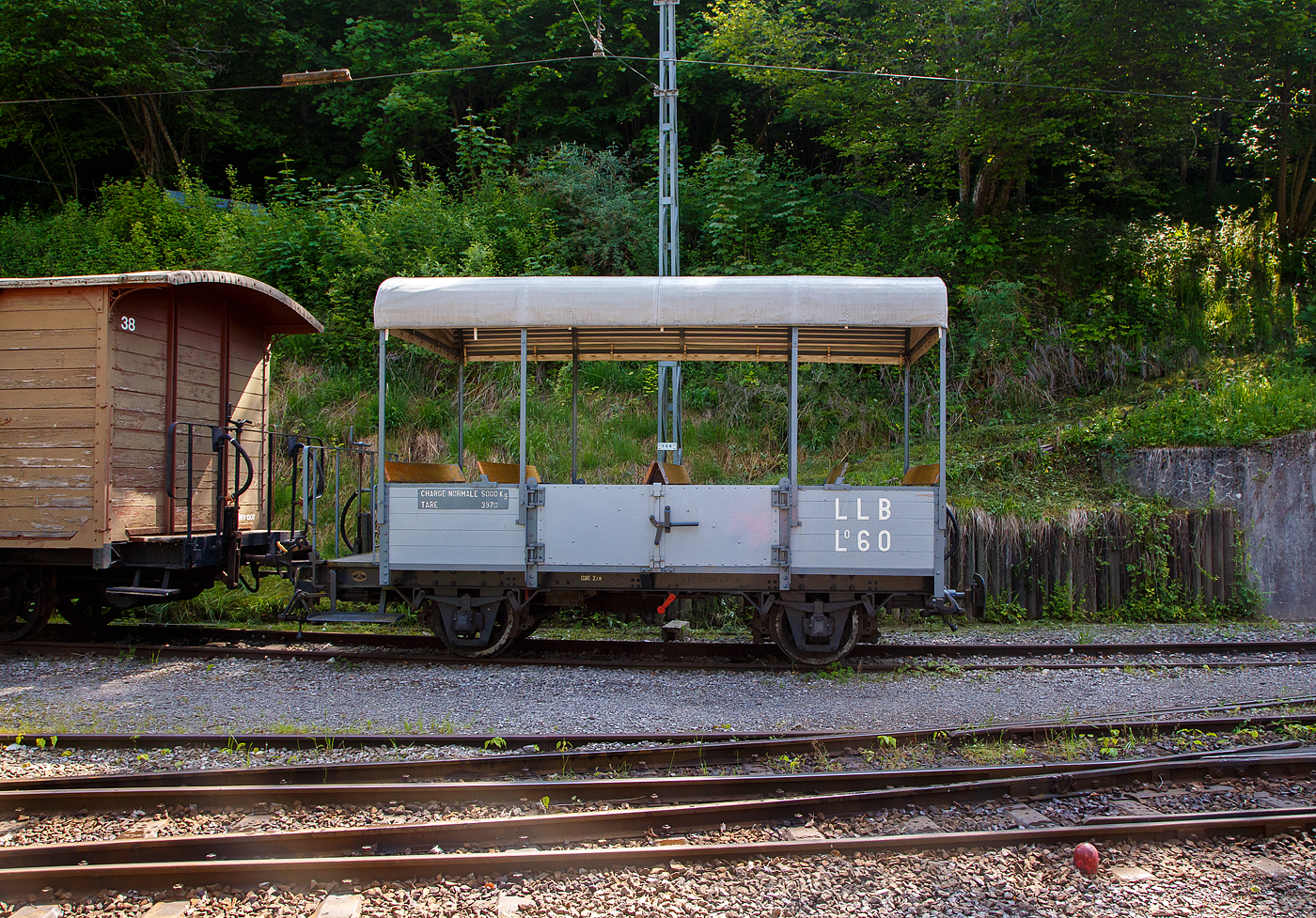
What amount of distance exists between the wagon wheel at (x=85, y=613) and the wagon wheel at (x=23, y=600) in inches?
14.0

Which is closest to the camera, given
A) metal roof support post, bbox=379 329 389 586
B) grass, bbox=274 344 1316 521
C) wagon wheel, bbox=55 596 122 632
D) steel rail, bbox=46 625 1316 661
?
metal roof support post, bbox=379 329 389 586

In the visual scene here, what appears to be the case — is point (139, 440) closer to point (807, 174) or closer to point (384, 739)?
point (384, 739)

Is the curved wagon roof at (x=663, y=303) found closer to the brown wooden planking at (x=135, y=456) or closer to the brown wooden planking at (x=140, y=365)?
the brown wooden planking at (x=140, y=365)

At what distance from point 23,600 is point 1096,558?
12679 mm

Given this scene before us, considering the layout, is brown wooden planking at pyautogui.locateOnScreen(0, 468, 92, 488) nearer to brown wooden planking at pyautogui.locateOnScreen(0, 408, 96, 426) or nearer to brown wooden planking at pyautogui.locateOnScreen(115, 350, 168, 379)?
brown wooden planking at pyautogui.locateOnScreen(0, 408, 96, 426)

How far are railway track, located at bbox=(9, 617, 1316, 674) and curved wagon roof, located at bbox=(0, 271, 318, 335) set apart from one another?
3.68m

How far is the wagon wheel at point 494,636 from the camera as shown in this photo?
25.9ft

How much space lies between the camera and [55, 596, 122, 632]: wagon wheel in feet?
29.2

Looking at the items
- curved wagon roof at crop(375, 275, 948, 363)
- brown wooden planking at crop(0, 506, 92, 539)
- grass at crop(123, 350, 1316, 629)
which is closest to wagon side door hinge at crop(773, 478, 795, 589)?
curved wagon roof at crop(375, 275, 948, 363)

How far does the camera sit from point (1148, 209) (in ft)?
60.2

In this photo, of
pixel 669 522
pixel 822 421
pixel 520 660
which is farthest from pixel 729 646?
pixel 822 421

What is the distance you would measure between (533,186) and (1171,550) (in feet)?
48.3

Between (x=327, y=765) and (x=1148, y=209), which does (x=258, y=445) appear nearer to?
(x=327, y=765)

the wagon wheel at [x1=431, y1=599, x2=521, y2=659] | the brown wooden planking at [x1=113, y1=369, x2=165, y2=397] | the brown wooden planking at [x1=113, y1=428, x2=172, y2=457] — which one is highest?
the brown wooden planking at [x1=113, y1=369, x2=165, y2=397]
